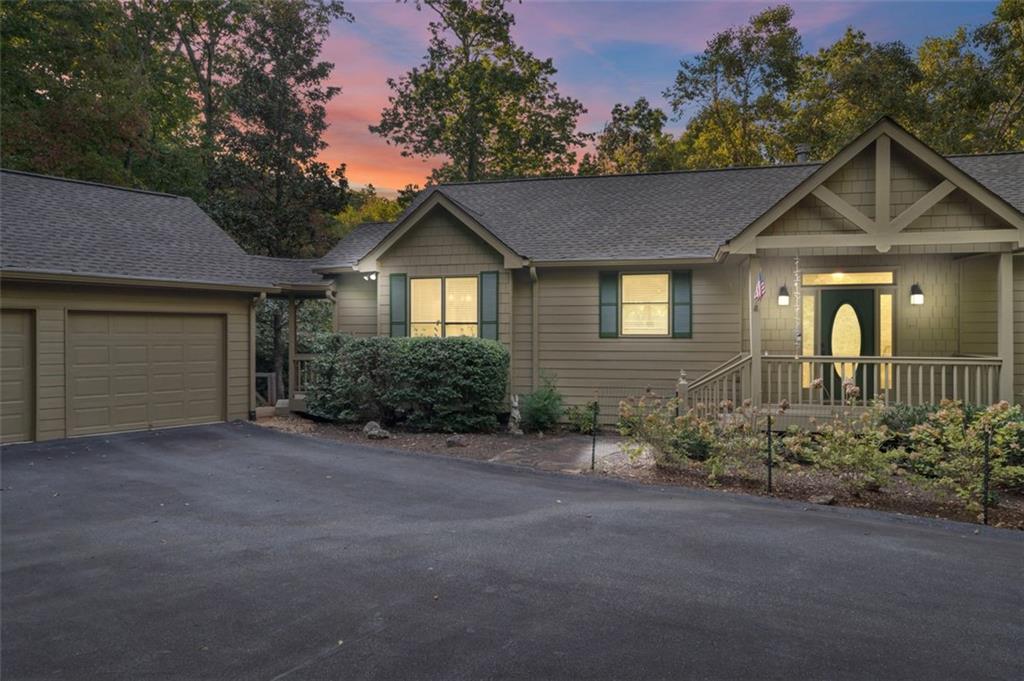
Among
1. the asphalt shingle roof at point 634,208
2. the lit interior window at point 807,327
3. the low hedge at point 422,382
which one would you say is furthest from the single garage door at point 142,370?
the lit interior window at point 807,327

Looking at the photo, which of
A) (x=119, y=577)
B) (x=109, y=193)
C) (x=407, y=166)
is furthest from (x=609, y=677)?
(x=407, y=166)

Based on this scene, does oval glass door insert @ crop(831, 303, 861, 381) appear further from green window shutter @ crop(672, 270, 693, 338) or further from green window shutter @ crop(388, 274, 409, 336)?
green window shutter @ crop(388, 274, 409, 336)

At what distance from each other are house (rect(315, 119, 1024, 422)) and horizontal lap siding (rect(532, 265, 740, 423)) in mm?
30

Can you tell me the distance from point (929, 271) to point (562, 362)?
7153 millimetres

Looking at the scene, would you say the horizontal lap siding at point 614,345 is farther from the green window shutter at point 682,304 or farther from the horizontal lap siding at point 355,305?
the horizontal lap siding at point 355,305

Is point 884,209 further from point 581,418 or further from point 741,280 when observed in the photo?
point 581,418

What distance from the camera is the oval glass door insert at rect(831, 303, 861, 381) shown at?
12664mm

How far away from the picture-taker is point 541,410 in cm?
1338

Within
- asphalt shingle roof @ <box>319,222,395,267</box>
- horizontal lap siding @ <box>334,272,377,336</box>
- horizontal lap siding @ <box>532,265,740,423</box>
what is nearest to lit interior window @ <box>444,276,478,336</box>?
horizontal lap siding @ <box>532,265,740,423</box>

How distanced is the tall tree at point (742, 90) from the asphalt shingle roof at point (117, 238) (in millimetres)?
21083

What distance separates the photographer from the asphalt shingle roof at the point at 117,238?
1219 centimetres

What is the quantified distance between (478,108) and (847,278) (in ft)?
67.9

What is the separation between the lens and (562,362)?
47.0 ft

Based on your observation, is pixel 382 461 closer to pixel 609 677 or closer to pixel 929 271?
pixel 609 677
